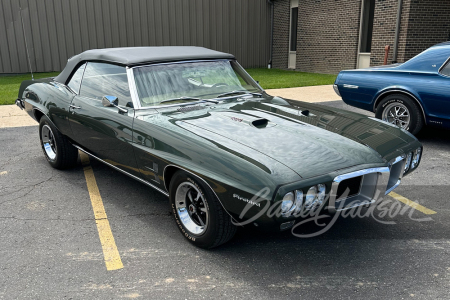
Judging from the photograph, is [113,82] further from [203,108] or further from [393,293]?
[393,293]

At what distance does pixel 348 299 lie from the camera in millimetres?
2678

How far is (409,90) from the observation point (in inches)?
245

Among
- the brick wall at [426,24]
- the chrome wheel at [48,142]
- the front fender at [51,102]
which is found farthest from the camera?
the brick wall at [426,24]

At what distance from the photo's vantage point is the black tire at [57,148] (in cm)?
502

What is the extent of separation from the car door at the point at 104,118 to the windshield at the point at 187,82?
191mm

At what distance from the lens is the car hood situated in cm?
292

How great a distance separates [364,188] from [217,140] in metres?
1.15

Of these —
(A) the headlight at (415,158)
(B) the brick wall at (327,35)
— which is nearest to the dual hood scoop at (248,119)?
(A) the headlight at (415,158)

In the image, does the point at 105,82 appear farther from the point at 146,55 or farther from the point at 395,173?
the point at 395,173

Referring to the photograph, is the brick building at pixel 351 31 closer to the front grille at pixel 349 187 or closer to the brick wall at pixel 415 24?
the brick wall at pixel 415 24

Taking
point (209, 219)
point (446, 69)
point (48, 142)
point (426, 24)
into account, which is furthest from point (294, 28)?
point (209, 219)

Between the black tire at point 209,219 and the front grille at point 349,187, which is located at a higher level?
the front grille at point 349,187

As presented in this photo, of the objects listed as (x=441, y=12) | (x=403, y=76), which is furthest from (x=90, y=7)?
(x=403, y=76)

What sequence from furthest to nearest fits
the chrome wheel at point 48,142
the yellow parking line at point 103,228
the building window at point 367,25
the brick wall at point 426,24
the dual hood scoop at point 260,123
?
the building window at point 367,25, the brick wall at point 426,24, the chrome wheel at point 48,142, the dual hood scoop at point 260,123, the yellow parking line at point 103,228
